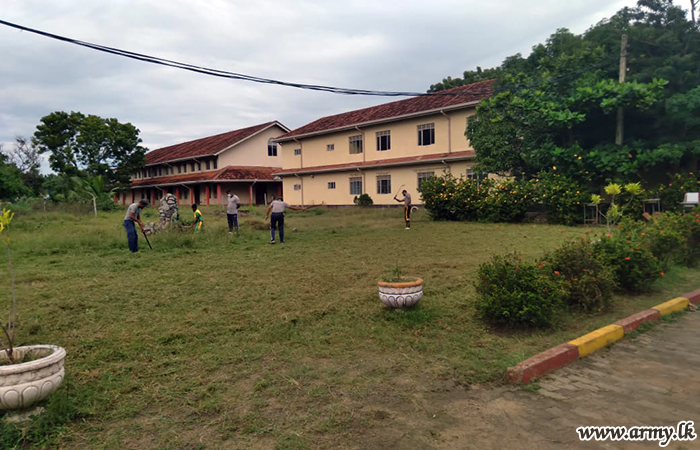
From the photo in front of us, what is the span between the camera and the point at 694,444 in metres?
2.98

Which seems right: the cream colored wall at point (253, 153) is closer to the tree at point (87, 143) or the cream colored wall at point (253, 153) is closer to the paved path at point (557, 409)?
the tree at point (87, 143)

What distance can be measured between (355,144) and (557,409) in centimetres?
2629

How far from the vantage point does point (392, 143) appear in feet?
86.8

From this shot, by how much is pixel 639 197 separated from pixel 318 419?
52.3 ft

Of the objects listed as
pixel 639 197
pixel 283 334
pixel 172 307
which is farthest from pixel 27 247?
pixel 639 197

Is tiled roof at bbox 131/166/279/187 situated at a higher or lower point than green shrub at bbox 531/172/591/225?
higher

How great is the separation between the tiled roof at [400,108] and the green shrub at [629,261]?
14.1 meters

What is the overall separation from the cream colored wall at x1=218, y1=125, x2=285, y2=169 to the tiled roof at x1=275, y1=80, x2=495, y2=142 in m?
4.37

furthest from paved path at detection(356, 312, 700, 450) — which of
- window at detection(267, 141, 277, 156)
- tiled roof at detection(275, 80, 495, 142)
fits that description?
window at detection(267, 141, 277, 156)

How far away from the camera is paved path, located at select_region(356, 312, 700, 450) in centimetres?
303

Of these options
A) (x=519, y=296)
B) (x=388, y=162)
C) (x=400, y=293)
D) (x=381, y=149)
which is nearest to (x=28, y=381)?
(x=400, y=293)

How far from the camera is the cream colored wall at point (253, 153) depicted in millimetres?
35875

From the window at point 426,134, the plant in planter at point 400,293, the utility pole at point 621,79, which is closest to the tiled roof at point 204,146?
the window at point 426,134

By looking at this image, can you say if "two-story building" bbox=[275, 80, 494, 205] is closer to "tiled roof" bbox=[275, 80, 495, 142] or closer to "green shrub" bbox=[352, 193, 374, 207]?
"tiled roof" bbox=[275, 80, 495, 142]
